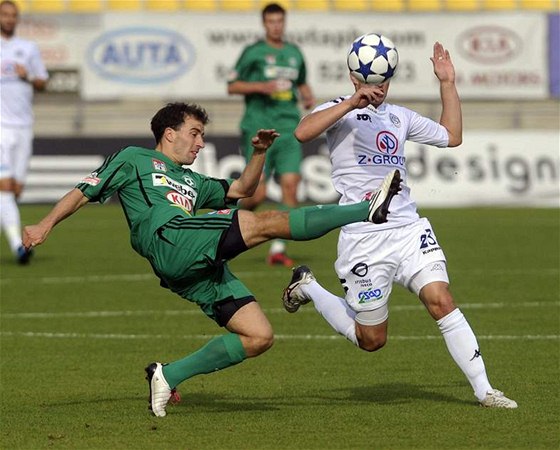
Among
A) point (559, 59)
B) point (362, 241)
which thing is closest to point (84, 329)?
point (362, 241)

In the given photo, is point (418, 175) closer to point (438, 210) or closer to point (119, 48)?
point (438, 210)

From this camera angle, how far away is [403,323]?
1184 cm

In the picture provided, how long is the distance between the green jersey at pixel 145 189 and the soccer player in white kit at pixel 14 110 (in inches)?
335

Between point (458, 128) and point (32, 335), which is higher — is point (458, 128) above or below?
above

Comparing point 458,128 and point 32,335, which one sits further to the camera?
point 32,335

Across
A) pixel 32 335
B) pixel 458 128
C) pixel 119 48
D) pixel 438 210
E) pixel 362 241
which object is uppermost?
pixel 458 128

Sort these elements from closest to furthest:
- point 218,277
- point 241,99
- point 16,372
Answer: point 218,277
point 16,372
point 241,99

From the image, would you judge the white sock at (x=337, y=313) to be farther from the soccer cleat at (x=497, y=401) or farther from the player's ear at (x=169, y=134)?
the player's ear at (x=169, y=134)

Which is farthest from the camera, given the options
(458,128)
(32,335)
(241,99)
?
(241,99)

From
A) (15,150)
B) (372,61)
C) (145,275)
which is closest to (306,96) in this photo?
(145,275)

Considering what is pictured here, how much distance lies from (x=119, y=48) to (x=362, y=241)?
2121 cm

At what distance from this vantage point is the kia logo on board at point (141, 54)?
2877cm

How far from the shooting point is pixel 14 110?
17.0 metres

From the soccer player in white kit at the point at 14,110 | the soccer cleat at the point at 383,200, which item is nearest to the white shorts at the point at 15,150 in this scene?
the soccer player in white kit at the point at 14,110
